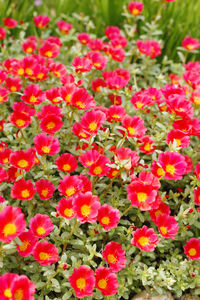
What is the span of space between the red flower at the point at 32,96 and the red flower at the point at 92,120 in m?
0.38

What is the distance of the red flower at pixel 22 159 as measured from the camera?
1782 millimetres

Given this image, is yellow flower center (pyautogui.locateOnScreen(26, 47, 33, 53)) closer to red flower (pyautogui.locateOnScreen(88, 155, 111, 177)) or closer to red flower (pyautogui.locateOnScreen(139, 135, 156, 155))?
red flower (pyautogui.locateOnScreen(139, 135, 156, 155))

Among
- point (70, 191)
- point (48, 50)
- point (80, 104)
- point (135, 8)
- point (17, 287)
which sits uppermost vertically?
point (135, 8)

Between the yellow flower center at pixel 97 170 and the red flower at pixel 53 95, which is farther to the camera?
the red flower at pixel 53 95

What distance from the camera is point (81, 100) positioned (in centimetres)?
198

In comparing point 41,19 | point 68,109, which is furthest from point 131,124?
point 41,19

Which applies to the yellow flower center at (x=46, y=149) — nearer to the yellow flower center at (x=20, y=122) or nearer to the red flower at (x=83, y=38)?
the yellow flower center at (x=20, y=122)

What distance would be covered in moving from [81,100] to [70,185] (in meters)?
0.50

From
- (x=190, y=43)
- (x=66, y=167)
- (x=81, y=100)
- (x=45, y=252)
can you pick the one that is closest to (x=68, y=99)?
(x=81, y=100)

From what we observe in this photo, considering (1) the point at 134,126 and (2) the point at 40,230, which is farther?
(1) the point at 134,126

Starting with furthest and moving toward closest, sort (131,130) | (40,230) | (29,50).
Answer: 1. (29,50)
2. (131,130)
3. (40,230)

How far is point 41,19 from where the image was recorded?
9.84 feet

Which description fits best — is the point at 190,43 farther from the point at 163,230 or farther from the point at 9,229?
the point at 9,229

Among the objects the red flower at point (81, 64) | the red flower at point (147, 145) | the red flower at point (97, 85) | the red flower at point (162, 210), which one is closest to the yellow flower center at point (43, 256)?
the red flower at point (162, 210)
